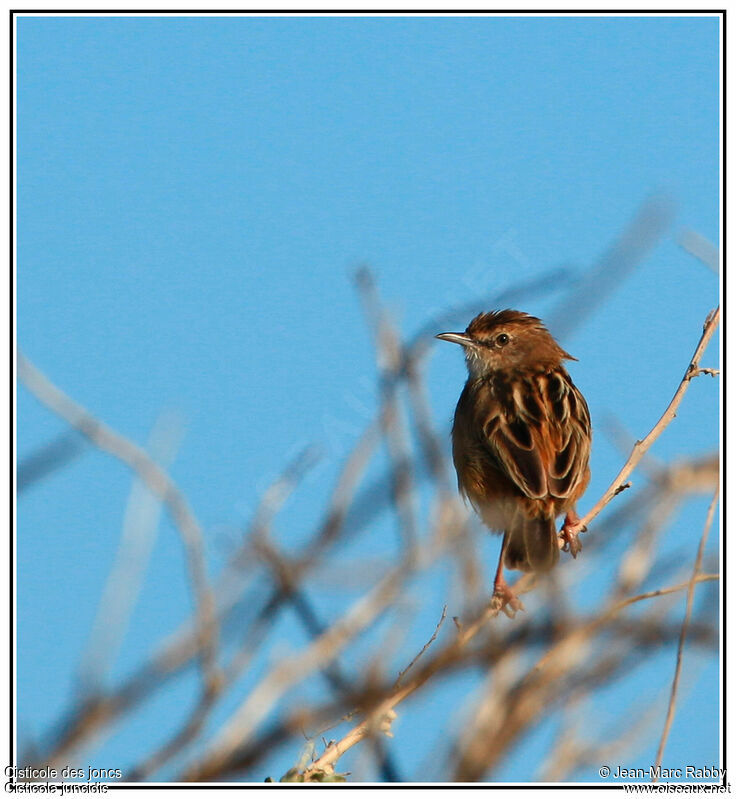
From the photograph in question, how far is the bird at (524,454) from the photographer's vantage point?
601 centimetres

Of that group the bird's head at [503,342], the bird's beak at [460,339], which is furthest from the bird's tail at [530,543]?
the bird's beak at [460,339]

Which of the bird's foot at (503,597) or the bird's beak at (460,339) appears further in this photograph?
the bird's beak at (460,339)

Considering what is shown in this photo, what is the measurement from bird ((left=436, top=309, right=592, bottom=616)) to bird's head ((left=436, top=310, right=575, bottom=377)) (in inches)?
0.9

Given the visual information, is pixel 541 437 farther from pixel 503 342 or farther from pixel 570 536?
pixel 503 342

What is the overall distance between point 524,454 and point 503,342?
173 centimetres

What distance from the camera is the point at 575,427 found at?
6535mm

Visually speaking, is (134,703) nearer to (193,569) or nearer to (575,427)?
(193,569)

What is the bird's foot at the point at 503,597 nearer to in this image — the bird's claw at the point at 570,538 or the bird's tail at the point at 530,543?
the bird's tail at the point at 530,543

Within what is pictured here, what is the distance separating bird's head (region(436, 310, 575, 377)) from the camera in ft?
25.0

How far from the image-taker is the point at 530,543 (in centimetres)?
589

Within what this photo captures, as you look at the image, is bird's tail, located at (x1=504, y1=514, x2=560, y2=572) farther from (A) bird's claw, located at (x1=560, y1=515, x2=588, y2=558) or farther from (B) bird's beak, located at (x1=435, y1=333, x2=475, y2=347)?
(B) bird's beak, located at (x1=435, y1=333, x2=475, y2=347)

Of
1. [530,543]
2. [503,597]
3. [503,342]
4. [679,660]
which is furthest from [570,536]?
[679,660]

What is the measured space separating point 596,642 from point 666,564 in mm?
319
